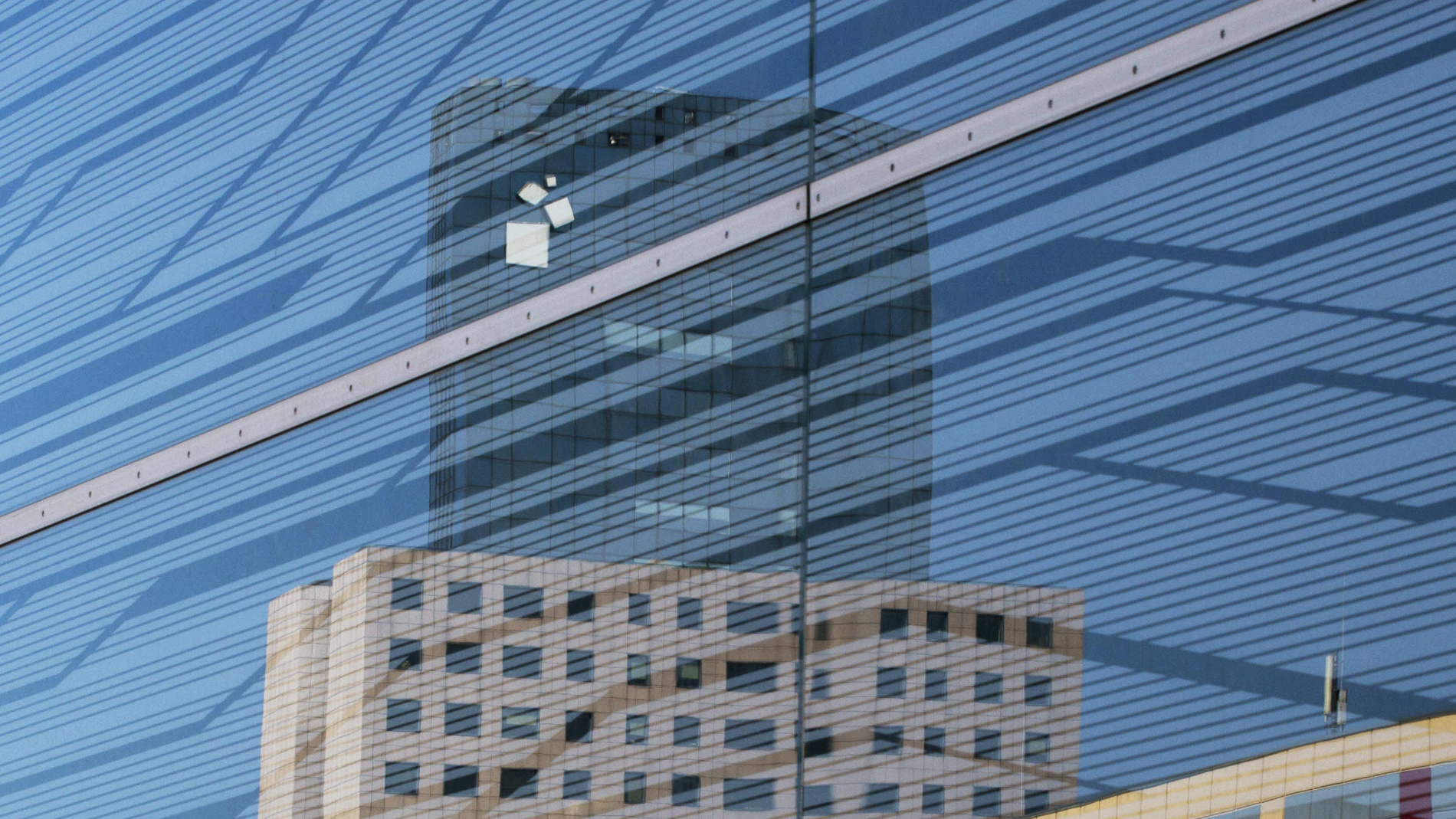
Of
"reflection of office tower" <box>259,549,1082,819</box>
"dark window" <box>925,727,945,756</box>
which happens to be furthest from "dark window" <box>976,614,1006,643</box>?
"dark window" <box>925,727,945,756</box>

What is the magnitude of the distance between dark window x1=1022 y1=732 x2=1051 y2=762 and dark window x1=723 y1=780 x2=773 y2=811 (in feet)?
1.08

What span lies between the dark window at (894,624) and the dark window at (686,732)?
10.9 inches

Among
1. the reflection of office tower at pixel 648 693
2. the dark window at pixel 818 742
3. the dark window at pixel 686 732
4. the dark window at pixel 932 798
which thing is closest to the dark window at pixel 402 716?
the reflection of office tower at pixel 648 693

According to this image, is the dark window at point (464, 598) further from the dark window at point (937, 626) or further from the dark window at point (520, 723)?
the dark window at point (937, 626)

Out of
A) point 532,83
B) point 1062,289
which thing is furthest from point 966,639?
point 532,83

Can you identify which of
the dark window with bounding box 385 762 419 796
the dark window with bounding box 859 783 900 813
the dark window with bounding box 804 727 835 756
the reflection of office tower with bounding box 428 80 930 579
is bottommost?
the dark window with bounding box 385 762 419 796

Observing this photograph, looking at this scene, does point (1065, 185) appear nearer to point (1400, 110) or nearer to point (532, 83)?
point (1400, 110)

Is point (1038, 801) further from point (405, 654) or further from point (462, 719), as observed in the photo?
point (405, 654)

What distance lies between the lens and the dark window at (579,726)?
223 cm

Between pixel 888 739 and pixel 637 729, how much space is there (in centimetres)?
37

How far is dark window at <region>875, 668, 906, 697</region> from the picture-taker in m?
1.96

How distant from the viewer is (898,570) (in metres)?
2.02

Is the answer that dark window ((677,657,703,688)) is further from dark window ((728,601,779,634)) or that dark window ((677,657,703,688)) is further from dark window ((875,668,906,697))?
dark window ((875,668,906,697))

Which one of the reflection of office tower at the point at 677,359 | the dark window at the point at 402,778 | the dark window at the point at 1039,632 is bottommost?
the dark window at the point at 402,778
